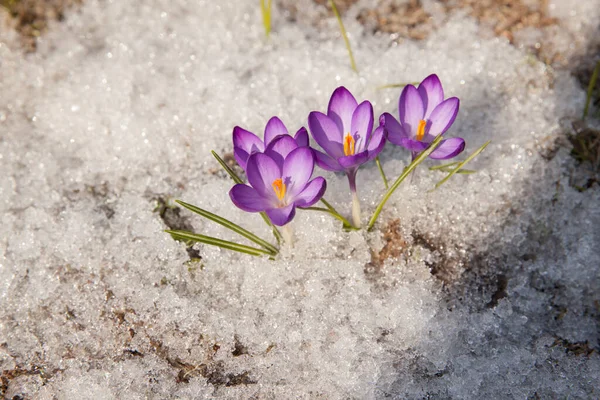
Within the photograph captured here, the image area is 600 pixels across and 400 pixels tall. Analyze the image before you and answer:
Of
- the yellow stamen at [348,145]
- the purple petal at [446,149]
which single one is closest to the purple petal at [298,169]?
the yellow stamen at [348,145]

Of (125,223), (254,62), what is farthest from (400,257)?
(254,62)

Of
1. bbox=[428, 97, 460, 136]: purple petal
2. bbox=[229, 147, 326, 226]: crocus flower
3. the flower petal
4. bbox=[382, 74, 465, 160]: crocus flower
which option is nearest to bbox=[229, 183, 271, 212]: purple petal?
bbox=[229, 147, 326, 226]: crocus flower

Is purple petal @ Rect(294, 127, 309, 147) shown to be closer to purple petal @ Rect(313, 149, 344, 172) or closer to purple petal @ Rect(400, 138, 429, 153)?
purple petal @ Rect(313, 149, 344, 172)

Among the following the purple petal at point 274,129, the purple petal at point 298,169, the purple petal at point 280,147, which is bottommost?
the purple petal at point 298,169

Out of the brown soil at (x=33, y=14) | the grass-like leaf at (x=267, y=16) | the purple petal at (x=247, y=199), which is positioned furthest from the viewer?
the brown soil at (x=33, y=14)

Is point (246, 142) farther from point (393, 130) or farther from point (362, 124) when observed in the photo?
point (393, 130)

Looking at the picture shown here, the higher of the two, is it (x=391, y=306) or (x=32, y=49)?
(x=32, y=49)

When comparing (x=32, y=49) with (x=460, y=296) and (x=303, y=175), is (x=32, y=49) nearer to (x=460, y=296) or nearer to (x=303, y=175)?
(x=303, y=175)

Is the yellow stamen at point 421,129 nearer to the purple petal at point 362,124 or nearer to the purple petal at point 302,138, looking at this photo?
A: the purple petal at point 362,124
